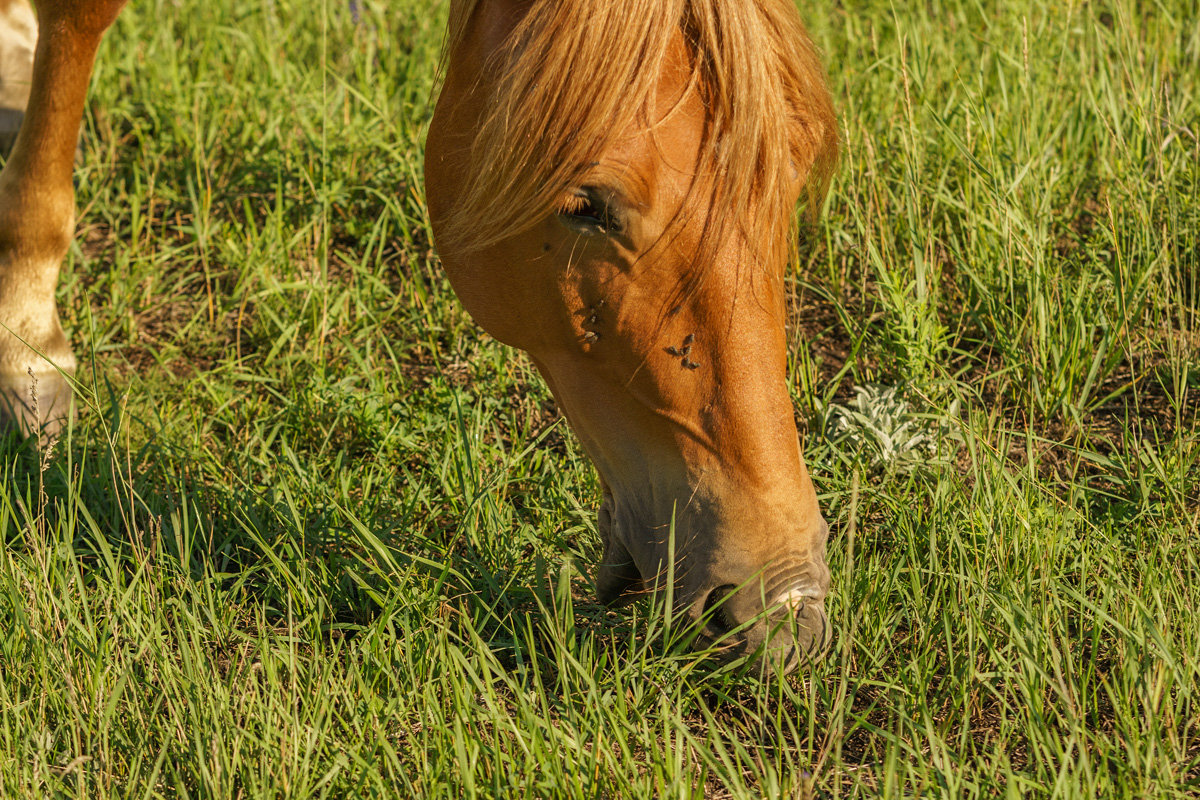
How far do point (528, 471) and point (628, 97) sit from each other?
142 cm

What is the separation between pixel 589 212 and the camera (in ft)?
6.21

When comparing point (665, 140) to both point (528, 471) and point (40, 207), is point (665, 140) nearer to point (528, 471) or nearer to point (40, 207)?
point (528, 471)

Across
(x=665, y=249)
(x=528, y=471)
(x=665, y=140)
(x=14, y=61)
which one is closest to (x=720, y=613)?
(x=665, y=249)

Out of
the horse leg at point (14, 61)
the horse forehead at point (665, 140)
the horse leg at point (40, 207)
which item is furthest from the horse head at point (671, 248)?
the horse leg at point (14, 61)

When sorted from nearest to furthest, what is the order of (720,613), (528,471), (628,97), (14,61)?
(628,97)
(720,613)
(528,471)
(14,61)

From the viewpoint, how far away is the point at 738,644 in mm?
2033

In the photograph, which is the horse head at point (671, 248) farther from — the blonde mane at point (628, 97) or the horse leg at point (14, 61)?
the horse leg at point (14, 61)

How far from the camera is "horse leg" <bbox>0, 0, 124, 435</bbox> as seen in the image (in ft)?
10.1

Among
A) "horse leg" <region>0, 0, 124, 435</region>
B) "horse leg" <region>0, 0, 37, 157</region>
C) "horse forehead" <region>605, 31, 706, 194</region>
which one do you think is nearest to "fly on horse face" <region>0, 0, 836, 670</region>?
"horse forehead" <region>605, 31, 706, 194</region>

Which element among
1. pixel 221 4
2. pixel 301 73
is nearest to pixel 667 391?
pixel 301 73

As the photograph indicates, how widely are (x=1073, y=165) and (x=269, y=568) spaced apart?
2979 mm

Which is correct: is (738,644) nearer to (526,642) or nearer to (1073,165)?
(526,642)

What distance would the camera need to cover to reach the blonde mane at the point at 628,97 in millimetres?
1827

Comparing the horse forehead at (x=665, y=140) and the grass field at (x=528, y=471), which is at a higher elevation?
the horse forehead at (x=665, y=140)
